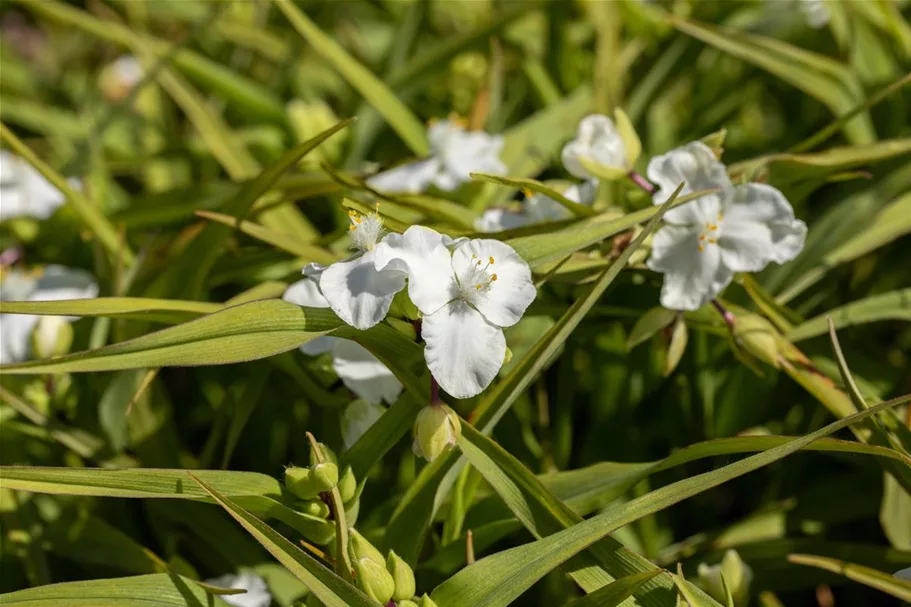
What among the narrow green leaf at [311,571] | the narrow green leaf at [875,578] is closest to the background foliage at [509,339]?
the narrow green leaf at [311,571]

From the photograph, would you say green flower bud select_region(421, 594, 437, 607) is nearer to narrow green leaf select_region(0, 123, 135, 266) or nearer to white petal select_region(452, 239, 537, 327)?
white petal select_region(452, 239, 537, 327)

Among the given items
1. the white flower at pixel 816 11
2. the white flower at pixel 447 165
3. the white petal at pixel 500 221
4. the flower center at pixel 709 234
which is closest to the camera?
the flower center at pixel 709 234

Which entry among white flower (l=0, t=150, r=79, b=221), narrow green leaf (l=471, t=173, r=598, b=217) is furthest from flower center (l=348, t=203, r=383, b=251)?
white flower (l=0, t=150, r=79, b=221)

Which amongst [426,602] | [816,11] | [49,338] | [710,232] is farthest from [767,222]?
[49,338]

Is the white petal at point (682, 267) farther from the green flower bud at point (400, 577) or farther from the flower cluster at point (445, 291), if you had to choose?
the green flower bud at point (400, 577)

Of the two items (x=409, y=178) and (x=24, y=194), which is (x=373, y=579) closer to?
(x=409, y=178)

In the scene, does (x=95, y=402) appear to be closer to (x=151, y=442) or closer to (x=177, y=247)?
(x=151, y=442)

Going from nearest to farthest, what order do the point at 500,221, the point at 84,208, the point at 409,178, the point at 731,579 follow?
the point at 731,579
the point at 500,221
the point at 84,208
the point at 409,178
